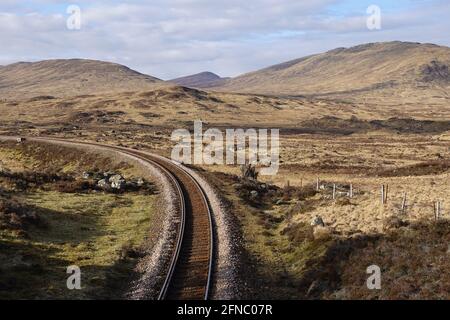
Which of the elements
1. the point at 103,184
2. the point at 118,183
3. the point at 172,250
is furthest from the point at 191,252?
the point at 103,184

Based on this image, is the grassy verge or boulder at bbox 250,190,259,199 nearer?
the grassy verge

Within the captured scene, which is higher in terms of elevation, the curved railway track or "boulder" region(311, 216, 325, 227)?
"boulder" region(311, 216, 325, 227)

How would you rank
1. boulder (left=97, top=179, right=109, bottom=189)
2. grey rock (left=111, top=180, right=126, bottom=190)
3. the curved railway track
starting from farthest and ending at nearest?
boulder (left=97, top=179, right=109, bottom=189), grey rock (left=111, top=180, right=126, bottom=190), the curved railway track

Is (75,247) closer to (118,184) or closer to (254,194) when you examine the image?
(118,184)

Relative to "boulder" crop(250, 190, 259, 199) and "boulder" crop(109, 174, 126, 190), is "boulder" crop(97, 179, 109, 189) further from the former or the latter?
"boulder" crop(250, 190, 259, 199)

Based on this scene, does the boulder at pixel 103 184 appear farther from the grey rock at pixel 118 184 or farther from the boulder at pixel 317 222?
the boulder at pixel 317 222

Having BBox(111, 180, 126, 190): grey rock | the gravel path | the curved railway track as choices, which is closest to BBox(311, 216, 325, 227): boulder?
the gravel path

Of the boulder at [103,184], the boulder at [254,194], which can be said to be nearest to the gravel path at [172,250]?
the boulder at [254,194]
